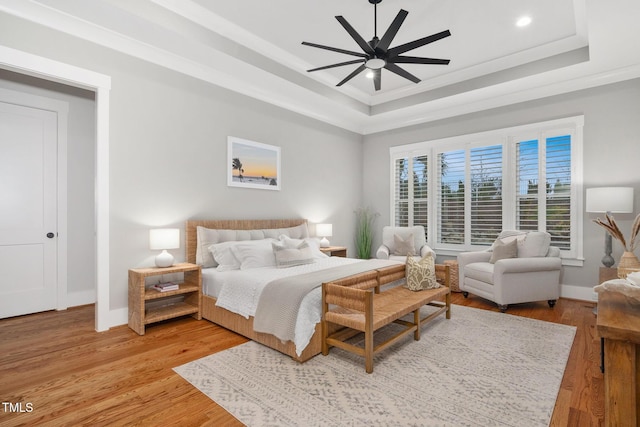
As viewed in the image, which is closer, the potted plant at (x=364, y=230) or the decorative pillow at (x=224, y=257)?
the decorative pillow at (x=224, y=257)

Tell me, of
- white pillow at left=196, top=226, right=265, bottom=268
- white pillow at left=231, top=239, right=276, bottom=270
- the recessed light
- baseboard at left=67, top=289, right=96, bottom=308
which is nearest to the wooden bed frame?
white pillow at left=196, top=226, right=265, bottom=268

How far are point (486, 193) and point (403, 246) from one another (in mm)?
1582

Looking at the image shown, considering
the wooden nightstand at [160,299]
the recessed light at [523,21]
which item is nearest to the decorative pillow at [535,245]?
the recessed light at [523,21]

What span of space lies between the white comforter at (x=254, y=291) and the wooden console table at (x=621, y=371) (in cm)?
193

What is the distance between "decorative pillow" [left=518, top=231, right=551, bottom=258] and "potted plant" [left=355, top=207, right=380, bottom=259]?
8.91 feet

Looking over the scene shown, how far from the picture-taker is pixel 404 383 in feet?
7.49

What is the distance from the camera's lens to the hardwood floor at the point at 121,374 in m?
1.93

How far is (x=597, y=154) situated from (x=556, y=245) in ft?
4.34

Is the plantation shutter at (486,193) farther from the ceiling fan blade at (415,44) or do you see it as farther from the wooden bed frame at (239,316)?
the wooden bed frame at (239,316)

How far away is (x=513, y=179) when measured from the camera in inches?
198

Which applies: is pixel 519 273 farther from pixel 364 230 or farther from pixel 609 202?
pixel 364 230

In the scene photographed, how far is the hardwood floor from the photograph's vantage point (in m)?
1.93

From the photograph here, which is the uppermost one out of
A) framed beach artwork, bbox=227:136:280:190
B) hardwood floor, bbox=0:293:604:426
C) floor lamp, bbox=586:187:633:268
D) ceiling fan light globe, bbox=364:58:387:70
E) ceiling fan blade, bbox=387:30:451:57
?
ceiling fan blade, bbox=387:30:451:57

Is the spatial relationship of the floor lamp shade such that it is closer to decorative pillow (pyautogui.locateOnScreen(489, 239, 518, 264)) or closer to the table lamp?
the table lamp
